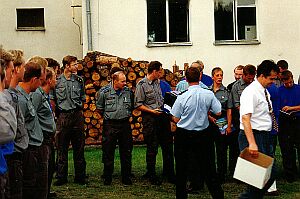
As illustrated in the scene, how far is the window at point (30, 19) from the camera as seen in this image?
77.5 feet

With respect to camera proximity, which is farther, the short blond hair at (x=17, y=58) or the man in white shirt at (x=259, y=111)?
the man in white shirt at (x=259, y=111)

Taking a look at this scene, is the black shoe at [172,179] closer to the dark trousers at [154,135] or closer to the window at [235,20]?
the dark trousers at [154,135]

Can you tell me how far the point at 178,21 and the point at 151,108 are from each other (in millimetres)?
9132

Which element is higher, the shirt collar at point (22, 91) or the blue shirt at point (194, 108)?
the shirt collar at point (22, 91)

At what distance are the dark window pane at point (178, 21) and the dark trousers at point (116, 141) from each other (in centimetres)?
918

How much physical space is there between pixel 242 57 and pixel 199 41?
57.4 inches

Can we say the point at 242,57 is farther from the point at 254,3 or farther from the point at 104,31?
the point at 104,31

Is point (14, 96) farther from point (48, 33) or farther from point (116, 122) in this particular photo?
point (48, 33)

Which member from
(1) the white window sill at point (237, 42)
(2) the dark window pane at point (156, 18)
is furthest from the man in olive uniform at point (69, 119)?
(1) the white window sill at point (237, 42)

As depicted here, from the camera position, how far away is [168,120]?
1228 centimetres

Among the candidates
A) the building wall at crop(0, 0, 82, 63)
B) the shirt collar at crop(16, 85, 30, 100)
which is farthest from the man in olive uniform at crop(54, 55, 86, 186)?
the building wall at crop(0, 0, 82, 63)

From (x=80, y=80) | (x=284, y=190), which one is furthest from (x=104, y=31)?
(x=284, y=190)

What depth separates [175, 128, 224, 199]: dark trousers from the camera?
9633 mm

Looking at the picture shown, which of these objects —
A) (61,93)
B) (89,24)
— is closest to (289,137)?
(61,93)
